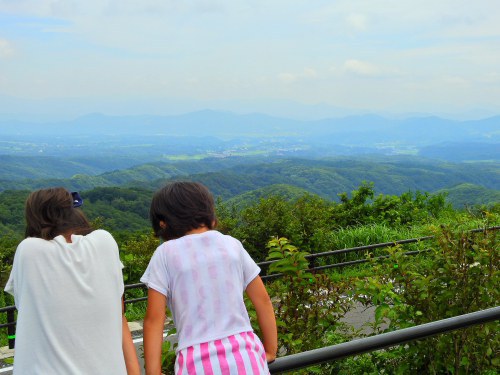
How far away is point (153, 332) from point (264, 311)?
47cm

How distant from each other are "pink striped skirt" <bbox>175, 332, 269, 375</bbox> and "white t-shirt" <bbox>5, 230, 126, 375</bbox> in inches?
11.5

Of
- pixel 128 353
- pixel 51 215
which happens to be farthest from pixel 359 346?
pixel 51 215

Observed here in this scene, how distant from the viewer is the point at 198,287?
249cm

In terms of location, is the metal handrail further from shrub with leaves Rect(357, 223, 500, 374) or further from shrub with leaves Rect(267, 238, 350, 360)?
shrub with leaves Rect(267, 238, 350, 360)

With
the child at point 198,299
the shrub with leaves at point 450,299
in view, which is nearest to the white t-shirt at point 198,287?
the child at point 198,299

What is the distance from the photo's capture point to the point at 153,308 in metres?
2.49

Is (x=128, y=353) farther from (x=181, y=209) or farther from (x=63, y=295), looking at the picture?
(x=181, y=209)

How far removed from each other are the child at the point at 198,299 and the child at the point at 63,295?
149 millimetres

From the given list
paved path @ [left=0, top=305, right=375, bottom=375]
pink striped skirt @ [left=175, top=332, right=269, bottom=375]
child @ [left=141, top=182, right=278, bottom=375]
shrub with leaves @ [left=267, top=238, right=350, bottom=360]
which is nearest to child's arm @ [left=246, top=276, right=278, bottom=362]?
child @ [left=141, top=182, right=278, bottom=375]

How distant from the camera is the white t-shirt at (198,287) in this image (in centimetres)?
248

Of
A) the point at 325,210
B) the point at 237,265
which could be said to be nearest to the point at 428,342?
the point at 237,265

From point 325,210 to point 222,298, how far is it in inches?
611

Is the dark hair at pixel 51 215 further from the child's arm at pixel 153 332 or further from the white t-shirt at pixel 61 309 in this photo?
the child's arm at pixel 153 332

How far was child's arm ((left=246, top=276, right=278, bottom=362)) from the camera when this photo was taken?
2.67m
